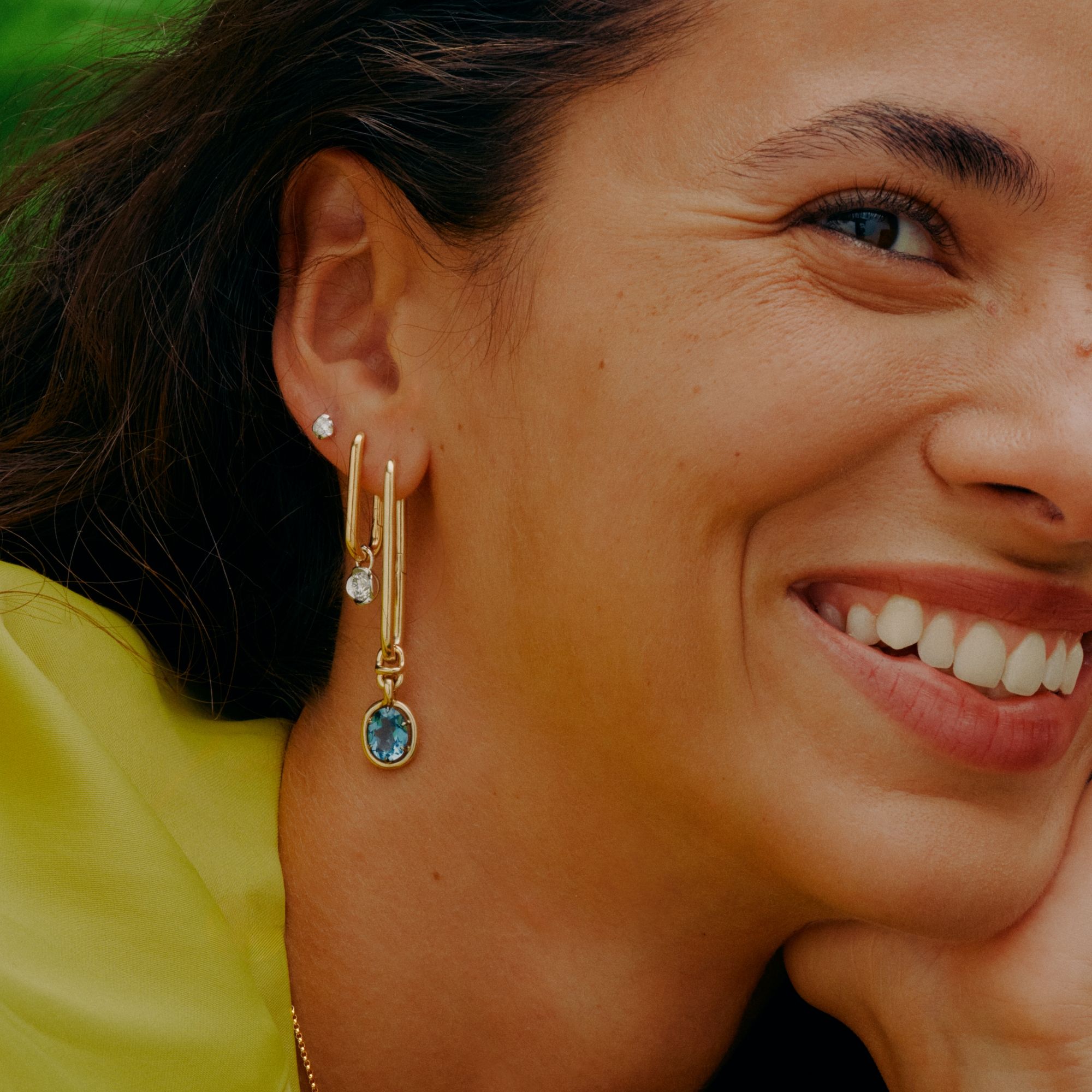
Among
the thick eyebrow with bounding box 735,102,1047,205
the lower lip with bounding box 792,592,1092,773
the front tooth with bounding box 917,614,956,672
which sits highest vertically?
the thick eyebrow with bounding box 735,102,1047,205

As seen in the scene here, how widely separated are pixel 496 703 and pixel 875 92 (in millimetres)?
815

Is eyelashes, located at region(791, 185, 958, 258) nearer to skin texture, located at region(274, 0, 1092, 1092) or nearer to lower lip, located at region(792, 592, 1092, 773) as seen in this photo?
skin texture, located at region(274, 0, 1092, 1092)

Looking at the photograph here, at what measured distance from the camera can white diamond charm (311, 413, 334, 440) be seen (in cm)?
179

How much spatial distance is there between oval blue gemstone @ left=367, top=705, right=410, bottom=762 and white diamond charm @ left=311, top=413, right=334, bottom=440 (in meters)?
0.35

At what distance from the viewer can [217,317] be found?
193cm

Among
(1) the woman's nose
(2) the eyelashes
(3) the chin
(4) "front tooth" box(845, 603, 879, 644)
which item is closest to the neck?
(3) the chin

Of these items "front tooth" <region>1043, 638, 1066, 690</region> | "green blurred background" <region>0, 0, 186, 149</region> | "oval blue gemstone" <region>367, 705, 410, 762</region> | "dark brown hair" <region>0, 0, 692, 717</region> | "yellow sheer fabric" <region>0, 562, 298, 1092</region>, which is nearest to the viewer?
"yellow sheer fabric" <region>0, 562, 298, 1092</region>

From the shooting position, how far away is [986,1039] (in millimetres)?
1865

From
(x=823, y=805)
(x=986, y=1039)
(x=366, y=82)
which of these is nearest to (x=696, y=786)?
(x=823, y=805)

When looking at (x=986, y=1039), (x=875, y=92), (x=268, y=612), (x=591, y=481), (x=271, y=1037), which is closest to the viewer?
(x=875, y=92)

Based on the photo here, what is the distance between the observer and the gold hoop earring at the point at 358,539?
5.78 feet

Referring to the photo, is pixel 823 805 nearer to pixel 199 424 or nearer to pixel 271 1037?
pixel 271 1037

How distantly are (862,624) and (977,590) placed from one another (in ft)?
0.41

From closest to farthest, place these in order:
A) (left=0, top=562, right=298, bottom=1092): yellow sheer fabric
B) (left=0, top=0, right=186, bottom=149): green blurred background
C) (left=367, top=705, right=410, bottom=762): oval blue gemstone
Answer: (left=0, top=562, right=298, bottom=1092): yellow sheer fabric < (left=367, top=705, right=410, bottom=762): oval blue gemstone < (left=0, top=0, right=186, bottom=149): green blurred background
